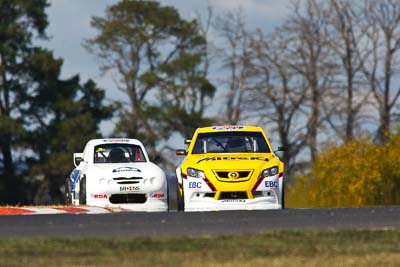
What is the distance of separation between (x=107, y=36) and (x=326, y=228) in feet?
165

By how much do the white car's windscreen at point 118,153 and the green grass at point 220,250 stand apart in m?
10.6

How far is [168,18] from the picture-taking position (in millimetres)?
67438

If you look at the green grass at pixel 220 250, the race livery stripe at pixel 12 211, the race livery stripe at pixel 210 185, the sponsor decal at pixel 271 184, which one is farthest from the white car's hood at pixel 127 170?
the green grass at pixel 220 250

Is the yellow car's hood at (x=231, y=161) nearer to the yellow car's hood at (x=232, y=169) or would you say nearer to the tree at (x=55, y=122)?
the yellow car's hood at (x=232, y=169)

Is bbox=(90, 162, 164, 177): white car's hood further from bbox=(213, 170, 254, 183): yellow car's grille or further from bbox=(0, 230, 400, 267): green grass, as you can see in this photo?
bbox=(0, 230, 400, 267): green grass

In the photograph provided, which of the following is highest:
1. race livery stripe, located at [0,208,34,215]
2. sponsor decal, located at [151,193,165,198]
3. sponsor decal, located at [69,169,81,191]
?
sponsor decal, located at [69,169,81,191]

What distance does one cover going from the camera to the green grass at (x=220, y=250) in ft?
45.3

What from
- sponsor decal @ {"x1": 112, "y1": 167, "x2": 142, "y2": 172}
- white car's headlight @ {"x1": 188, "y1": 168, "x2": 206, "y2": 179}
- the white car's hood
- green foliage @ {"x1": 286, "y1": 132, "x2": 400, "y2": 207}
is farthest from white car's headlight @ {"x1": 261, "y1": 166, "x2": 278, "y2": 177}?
green foliage @ {"x1": 286, "y1": 132, "x2": 400, "y2": 207}

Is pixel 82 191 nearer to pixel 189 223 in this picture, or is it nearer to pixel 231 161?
pixel 231 161

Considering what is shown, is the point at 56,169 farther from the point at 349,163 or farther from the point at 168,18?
the point at 349,163

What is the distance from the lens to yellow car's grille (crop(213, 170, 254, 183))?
23.5 m

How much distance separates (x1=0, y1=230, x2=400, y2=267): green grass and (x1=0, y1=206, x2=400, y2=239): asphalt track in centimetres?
98

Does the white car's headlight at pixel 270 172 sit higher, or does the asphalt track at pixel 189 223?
the white car's headlight at pixel 270 172

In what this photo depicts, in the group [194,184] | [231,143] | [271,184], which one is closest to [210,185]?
[194,184]
